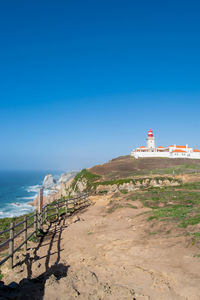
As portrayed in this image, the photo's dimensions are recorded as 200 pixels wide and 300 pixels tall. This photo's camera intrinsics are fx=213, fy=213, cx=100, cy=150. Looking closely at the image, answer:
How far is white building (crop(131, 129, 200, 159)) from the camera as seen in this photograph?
7894 cm

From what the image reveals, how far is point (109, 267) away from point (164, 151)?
83707 millimetres

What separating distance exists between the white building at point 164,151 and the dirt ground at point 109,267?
72.0 meters

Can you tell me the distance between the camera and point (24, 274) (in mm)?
7344

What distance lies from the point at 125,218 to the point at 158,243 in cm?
549

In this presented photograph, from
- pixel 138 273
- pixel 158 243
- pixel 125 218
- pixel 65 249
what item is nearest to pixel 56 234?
pixel 65 249

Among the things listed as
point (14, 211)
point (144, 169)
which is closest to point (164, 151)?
point (144, 169)

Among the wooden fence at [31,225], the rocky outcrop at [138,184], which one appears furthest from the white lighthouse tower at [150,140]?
the wooden fence at [31,225]

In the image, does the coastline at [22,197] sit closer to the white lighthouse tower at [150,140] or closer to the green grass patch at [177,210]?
the green grass patch at [177,210]

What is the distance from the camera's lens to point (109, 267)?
7434 mm

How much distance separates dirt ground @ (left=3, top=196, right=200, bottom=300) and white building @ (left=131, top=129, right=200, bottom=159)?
236 feet

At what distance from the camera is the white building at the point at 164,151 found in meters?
78.9

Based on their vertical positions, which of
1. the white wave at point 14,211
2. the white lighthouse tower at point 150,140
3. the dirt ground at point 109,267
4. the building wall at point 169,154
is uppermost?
the white lighthouse tower at point 150,140

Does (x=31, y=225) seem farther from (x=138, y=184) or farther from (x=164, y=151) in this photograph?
(x=164, y=151)

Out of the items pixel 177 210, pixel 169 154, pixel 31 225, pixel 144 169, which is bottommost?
pixel 31 225
